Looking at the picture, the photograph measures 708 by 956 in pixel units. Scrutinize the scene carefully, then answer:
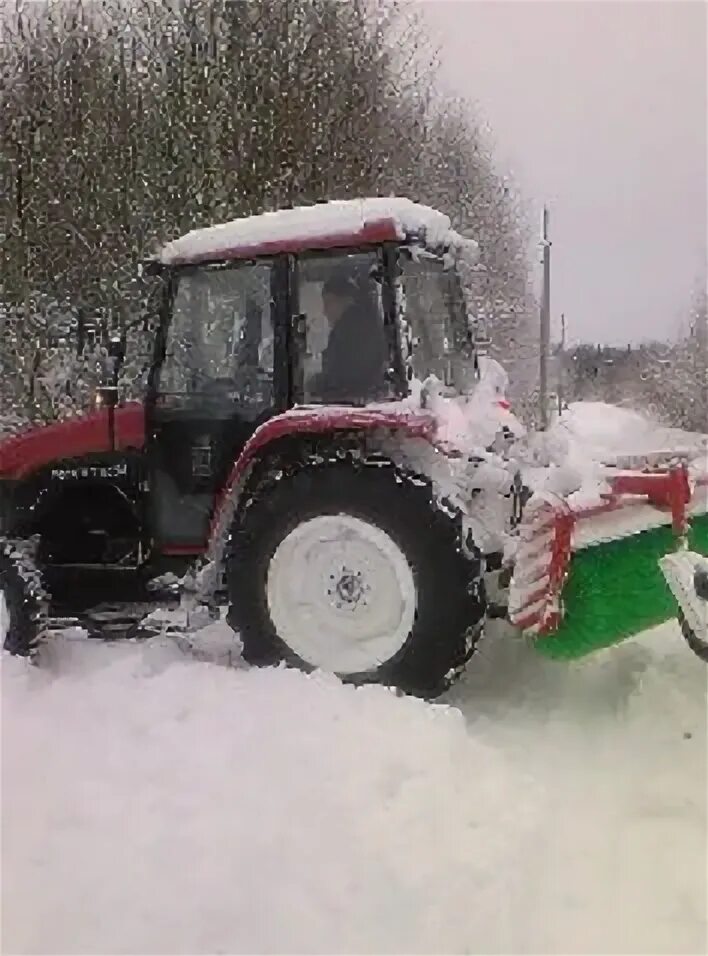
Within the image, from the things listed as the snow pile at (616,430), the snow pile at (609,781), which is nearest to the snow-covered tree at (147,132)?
the snow pile at (616,430)

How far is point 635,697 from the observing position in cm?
433

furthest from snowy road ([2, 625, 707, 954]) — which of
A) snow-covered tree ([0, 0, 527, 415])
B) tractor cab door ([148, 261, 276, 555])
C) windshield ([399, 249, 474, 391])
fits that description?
snow-covered tree ([0, 0, 527, 415])

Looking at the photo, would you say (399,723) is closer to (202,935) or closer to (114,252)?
(202,935)

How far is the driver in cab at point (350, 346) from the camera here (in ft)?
14.0

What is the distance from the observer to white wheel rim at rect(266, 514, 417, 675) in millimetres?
4109

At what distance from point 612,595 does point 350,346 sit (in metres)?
1.42

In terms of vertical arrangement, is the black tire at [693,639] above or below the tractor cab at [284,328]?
below

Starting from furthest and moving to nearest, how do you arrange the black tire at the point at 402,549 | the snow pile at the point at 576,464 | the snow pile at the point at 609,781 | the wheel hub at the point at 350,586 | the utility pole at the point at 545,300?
the utility pole at the point at 545,300 < the snow pile at the point at 576,464 < the wheel hub at the point at 350,586 < the black tire at the point at 402,549 < the snow pile at the point at 609,781

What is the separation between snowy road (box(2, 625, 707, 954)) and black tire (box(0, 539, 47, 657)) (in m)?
0.23

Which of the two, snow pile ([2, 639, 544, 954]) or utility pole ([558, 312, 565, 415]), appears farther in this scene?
utility pole ([558, 312, 565, 415])

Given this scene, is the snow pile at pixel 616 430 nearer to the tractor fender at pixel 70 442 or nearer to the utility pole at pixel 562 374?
the utility pole at pixel 562 374

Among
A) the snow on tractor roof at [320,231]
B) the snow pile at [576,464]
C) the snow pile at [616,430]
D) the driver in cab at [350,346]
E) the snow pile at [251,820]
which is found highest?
the snow on tractor roof at [320,231]

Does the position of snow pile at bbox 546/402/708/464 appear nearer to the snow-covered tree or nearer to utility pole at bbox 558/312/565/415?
utility pole at bbox 558/312/565/415

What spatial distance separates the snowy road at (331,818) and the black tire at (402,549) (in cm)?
26
